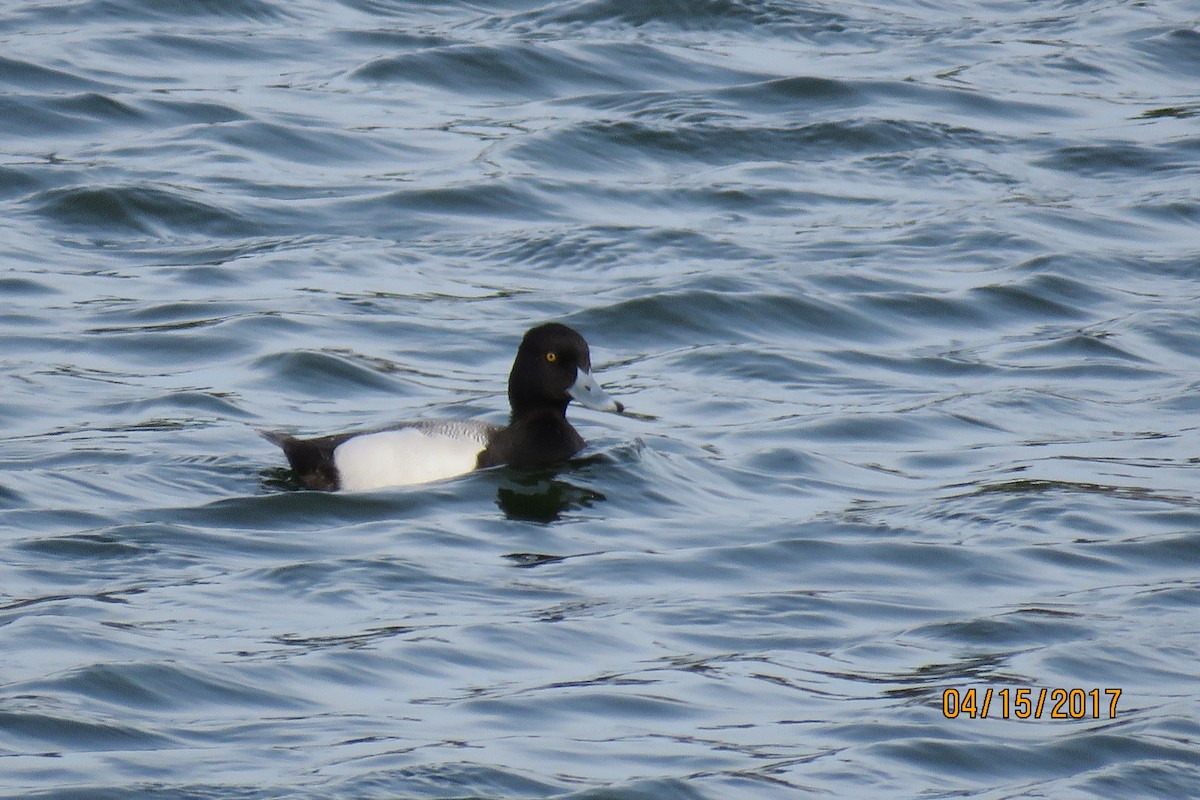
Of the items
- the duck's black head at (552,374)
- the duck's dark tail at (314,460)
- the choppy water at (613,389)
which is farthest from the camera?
the duck's black head at (552,374)

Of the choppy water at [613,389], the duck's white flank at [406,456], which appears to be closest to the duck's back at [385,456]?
the duck's white flank at [406,456]

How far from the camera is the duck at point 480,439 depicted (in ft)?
29.2

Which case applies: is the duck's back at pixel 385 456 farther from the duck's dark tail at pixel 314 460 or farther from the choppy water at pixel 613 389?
the choppy water at pixel 613 389

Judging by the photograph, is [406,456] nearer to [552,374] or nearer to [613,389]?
[552,374]

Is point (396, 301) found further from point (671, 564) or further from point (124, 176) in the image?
point (671, 564)

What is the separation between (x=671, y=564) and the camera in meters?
8.12

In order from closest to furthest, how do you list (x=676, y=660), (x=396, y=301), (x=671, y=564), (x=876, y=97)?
(x=676, y=660) → (x=671, y=564) → (x=396, y=301) → (x=876, y=97)

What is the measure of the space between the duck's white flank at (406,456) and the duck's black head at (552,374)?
1.11ft

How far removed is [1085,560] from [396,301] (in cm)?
478

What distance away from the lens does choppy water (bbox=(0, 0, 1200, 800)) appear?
6.28 meters

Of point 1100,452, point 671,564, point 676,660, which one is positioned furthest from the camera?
point 1100,452

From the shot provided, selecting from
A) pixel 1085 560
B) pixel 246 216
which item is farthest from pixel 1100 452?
pixel 246 216

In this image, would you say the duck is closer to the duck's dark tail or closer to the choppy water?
the duck's dark tail

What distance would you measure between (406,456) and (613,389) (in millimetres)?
1984
